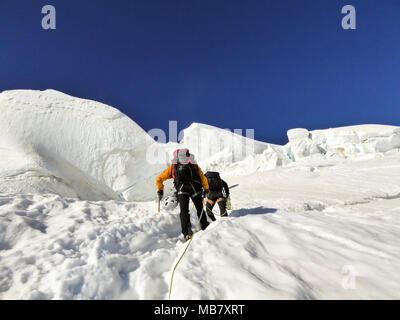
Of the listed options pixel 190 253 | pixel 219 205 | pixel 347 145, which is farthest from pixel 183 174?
pixel 347 145

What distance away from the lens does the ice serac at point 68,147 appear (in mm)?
7531

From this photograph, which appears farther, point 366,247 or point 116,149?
point 116,149

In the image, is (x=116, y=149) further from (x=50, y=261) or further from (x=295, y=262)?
(x=295, y=262)

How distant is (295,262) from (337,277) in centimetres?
36

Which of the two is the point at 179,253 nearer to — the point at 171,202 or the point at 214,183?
the point at 171,202

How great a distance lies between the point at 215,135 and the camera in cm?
3584

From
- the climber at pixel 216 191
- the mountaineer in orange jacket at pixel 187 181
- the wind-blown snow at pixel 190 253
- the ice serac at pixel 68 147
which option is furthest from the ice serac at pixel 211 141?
the mountaineer in orange jacket at pixel 187 181

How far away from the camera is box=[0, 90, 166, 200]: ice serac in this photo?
7.53m

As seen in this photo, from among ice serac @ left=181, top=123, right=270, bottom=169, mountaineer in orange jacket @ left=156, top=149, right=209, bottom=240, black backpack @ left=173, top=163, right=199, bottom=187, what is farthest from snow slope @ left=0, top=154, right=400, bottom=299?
ice serac @ left=181, top=123, right=270, bottom=169

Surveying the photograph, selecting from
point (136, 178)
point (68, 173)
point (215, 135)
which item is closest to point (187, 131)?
point (215, 135)

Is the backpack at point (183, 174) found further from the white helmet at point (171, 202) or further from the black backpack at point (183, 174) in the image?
the white helmet at point (171, 202)

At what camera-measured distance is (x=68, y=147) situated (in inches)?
364

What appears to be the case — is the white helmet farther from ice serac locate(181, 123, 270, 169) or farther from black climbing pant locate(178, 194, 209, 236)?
ice serac locate(181, 123, 270, 169)

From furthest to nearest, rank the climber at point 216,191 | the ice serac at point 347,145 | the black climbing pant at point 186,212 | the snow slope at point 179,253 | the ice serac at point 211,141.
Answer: the ice serac at point 211,141 < the ice serac at point 347,145 < the climber at point 216,191 < the black climbing pant at point 186,212 < the snow slope at point 179,253
